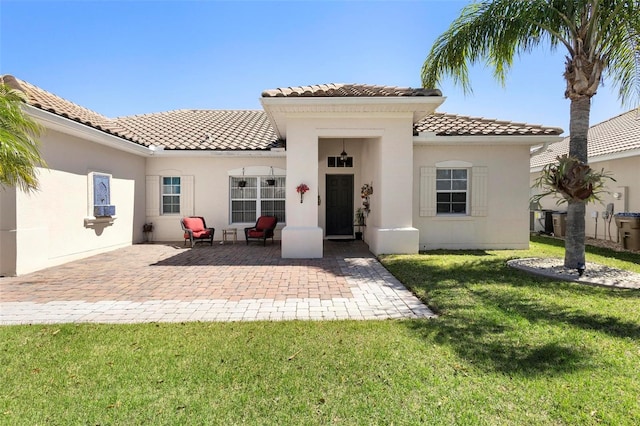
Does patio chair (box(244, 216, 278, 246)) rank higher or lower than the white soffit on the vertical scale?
lower

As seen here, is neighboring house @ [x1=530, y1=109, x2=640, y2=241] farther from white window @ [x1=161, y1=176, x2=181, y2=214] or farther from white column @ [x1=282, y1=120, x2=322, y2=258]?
white window @ [x1=161, y1=176, x2=181, y2=214]

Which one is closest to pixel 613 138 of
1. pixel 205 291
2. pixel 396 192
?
pixel 396 192

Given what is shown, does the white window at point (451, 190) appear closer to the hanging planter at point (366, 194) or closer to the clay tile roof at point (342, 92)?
the hanging planter at point (366, 194)

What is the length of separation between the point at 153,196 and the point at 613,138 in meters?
19.8

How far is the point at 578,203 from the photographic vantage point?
7.57 m

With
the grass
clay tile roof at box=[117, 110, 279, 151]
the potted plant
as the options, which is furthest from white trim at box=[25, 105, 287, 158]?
the grass

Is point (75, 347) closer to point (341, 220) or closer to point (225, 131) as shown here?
point (341, 220)

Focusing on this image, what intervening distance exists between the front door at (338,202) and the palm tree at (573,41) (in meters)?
6.13

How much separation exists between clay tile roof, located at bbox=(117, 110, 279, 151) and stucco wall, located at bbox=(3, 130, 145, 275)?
2038 millimetres

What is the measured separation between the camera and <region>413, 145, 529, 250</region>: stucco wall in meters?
11.1

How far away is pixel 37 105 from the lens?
23.8 feet

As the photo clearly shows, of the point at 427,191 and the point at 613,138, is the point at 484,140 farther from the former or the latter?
the point at 613,138

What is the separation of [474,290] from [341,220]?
7709mm

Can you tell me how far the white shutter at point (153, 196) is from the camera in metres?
13.0
